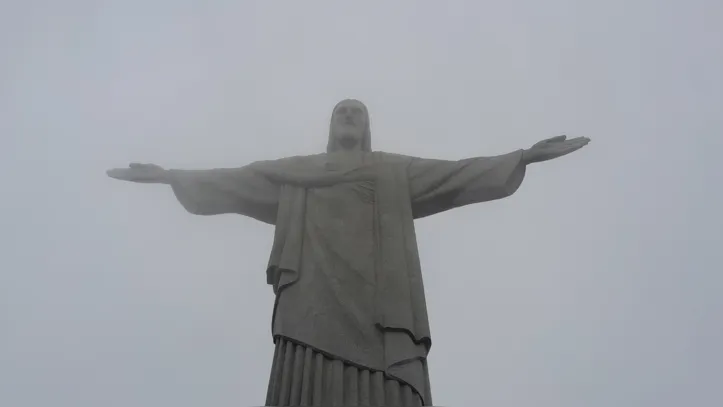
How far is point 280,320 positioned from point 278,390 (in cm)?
82

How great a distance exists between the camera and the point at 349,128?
10.9 m

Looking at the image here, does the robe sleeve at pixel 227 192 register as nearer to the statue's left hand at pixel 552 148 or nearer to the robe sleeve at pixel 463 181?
the robe sleeve at pixel 463 181

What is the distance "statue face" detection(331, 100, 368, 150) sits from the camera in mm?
10828

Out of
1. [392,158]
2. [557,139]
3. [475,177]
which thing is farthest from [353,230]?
[557,139]

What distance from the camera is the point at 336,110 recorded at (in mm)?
11164

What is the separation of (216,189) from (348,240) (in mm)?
2067

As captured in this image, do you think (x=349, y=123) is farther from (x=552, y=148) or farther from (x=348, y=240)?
(x=552, y=148)

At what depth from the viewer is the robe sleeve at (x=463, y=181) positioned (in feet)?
33.2

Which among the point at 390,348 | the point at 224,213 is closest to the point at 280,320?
the point at 390,348

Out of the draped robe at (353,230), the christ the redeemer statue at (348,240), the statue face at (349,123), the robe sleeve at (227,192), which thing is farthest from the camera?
the statue face at (349,123)

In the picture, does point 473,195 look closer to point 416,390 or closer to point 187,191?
point 416,390

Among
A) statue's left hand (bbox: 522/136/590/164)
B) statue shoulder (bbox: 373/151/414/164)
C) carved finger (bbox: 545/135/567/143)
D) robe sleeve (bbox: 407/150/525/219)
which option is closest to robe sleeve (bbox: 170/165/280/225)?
statue shoulder (bbox: 373/151/414/164)

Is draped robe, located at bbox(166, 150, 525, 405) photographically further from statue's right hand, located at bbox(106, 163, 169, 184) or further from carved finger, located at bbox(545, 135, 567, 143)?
carved finger, located at bbox(545, 135, 567, 143)

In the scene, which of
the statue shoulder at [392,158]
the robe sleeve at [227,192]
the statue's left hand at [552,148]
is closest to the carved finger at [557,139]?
the statue's left hand at [552,148]
